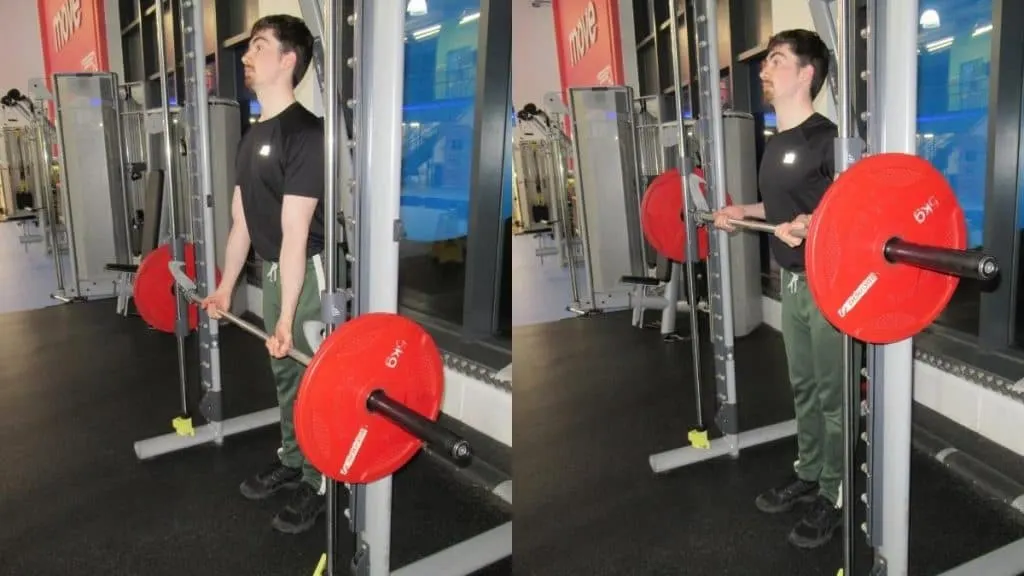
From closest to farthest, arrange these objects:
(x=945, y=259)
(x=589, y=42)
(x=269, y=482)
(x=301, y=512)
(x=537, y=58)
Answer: (x=945, y=259), (x=301, y=512), (x=269, y=482), (x=589, y=42), (x=537, y=58)

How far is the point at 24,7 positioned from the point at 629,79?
3647mm

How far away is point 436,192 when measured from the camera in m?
3.61

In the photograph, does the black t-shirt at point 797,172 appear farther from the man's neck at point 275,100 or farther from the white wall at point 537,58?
the white wall at point 537,58

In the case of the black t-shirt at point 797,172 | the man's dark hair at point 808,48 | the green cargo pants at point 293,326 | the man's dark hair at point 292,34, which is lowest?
the green cargo pants at point 293,326

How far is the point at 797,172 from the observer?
2143 millimetres

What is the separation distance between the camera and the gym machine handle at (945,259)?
117cm

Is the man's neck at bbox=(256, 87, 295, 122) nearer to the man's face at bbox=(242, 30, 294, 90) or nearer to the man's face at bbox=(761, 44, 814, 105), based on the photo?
the man's face at bbox=(242, 30, 294, 90)

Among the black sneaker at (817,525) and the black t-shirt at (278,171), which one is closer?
the black t-shirt at (278,171)

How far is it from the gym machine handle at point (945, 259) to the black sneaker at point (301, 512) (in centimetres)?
179

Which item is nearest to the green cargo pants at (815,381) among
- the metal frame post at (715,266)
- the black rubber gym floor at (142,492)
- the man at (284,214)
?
the metal frame post at (715,266)

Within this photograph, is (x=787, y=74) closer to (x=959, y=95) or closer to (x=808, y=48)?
(x=808, y=48)

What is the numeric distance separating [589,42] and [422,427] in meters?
3.00

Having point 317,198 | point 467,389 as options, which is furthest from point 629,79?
point 317,198

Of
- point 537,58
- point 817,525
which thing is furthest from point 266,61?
point 537,58
